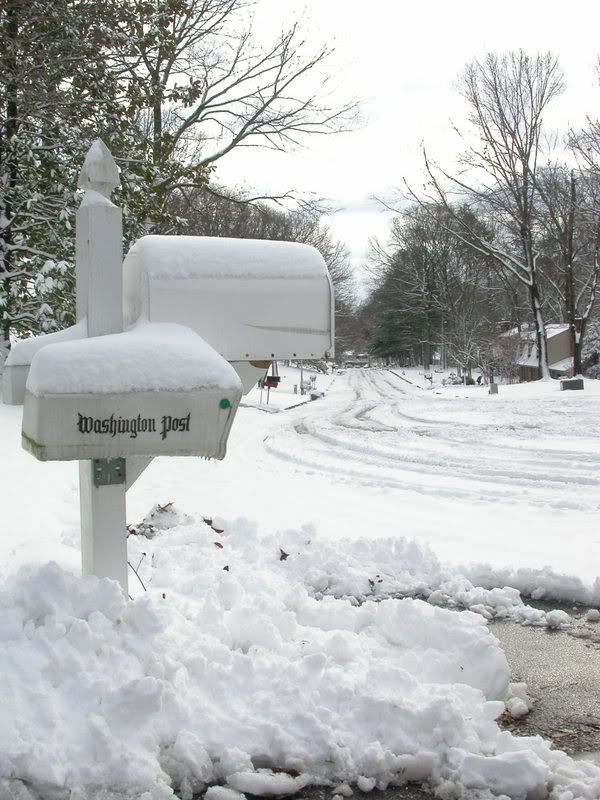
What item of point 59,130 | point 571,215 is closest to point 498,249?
point 571,215

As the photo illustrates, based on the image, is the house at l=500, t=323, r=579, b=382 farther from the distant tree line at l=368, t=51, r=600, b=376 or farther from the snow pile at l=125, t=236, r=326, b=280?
the snow pile at l=125, t=236, r=326, b=280

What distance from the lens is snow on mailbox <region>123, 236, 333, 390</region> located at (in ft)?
10.4

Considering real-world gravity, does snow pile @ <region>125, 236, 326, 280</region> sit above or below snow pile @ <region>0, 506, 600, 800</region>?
above

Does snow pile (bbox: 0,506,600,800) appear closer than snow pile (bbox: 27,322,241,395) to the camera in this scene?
Yes

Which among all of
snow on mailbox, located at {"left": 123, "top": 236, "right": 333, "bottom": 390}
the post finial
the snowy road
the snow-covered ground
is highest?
the post finial

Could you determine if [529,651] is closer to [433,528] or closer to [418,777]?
[418,777]

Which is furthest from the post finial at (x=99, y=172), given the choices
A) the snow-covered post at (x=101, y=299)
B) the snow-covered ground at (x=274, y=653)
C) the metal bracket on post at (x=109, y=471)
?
the snow-covered ground at (x=274, y=653)

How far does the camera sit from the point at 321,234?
54.2m

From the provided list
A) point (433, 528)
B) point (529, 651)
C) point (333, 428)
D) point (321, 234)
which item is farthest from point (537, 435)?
point (321, 234)

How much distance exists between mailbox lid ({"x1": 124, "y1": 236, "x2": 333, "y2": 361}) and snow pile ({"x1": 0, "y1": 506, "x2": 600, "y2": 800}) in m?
1.20

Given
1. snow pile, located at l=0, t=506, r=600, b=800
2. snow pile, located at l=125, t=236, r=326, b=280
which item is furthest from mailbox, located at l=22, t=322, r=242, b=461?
snow pile, located at l=0, t=506, r=600, b=800

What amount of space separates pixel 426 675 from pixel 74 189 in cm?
1280

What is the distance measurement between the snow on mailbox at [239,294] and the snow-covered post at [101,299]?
144mm

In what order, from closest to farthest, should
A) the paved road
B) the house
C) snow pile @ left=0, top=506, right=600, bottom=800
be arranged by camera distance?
1. snow pile @ left=0, top=506, right=600, bottom=800
2. the paved road
3. the house
